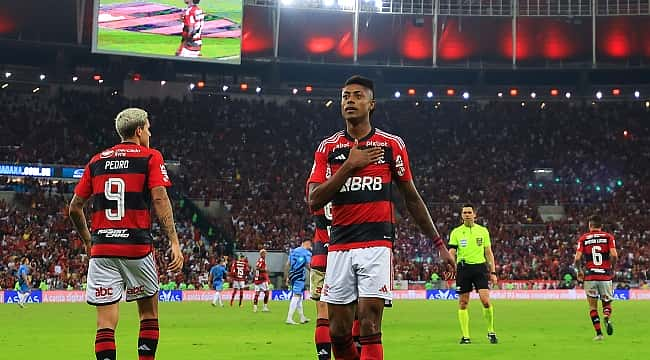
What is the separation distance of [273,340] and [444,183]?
38999 millimetres

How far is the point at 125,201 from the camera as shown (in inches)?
357

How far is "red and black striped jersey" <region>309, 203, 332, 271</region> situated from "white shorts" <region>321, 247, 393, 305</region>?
314 cm

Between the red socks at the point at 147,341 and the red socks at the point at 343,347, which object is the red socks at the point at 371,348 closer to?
the red socks at the point at 343,347

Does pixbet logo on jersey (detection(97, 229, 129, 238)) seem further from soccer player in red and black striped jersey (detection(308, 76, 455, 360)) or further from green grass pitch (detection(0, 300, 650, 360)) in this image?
green grass pitch (detection(0, 300, 650, 360))

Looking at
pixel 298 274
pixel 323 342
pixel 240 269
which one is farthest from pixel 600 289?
pixel 240 269

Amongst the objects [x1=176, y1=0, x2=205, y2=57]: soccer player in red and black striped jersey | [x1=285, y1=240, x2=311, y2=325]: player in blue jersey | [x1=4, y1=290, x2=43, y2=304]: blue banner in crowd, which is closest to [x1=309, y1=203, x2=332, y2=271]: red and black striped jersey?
[x1=285, y1=240, x2=311, y2=325]: player in blue jersey

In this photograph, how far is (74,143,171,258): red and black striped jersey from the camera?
9.02 metres

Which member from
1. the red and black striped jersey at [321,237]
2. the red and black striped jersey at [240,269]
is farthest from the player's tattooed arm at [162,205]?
the red and black striped jersey at [240,269]

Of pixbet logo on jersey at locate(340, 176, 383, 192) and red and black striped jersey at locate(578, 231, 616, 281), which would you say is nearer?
pixbet logo on jersey at locate(340, 176, 383, 192)

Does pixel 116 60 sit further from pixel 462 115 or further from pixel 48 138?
pixel 462 115

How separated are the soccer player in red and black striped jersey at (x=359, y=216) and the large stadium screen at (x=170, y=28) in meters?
34.8

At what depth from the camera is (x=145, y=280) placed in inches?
357

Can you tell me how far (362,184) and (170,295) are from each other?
33.0 m

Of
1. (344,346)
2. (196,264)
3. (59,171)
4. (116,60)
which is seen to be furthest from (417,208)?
(116,60)
